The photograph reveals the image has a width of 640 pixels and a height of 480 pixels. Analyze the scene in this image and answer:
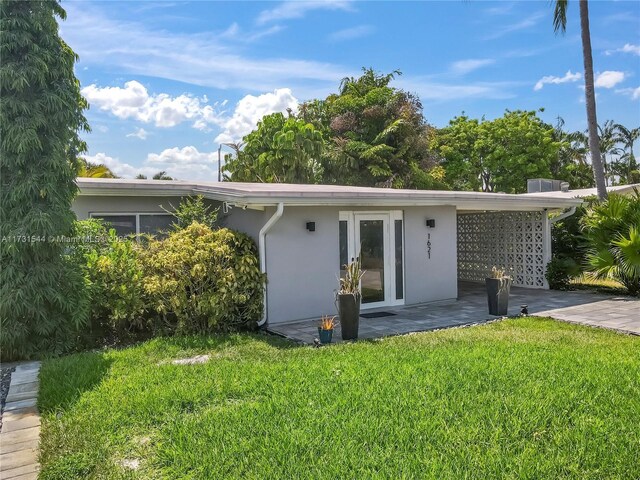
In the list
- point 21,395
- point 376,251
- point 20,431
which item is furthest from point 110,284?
point 376,251

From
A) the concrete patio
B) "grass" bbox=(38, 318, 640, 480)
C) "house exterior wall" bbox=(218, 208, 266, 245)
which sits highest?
"house exterior wall" bbox=(218, 208, 266, 245)

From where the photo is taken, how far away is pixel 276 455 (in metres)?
3.74

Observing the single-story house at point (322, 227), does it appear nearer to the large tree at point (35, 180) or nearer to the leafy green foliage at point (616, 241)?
the leafy green foliage at point (616, 241)

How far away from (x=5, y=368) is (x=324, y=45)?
42.1 ft

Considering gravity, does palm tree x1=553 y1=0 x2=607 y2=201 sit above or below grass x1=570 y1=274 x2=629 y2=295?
above

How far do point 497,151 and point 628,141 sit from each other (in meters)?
17.6

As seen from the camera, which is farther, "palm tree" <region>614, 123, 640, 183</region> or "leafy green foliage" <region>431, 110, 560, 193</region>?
"palm tree" <region>614, 123, 640, 183</region>

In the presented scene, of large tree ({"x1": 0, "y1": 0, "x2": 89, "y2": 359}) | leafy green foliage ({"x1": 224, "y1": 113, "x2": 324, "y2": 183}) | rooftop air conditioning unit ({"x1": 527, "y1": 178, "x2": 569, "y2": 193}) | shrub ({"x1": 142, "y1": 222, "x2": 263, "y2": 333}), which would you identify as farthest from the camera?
leafy green foliage ({"x1": 224, "y1": 113, "x2": 324, "y2": 183})

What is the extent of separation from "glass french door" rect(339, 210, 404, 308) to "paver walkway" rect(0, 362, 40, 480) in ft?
19.9

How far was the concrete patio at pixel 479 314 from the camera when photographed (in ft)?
28.3

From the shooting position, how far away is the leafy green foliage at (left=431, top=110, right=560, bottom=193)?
3294 centimetres

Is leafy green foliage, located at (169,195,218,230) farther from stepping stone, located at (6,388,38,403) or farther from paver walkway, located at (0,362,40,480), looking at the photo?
stepping stone, located at (6,388,38,403)

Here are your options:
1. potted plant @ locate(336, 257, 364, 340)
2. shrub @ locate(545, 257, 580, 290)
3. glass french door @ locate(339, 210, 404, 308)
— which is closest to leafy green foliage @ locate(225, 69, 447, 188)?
shrub @ locate(545, 257, 580, 290)

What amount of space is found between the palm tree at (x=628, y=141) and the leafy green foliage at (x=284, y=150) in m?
30.7
